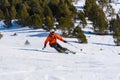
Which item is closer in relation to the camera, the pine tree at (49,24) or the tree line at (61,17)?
the tree line at (61,17)

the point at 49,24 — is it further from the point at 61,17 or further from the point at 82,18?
the point at 82,18

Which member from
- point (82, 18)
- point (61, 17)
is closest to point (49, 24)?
point (61, 17)

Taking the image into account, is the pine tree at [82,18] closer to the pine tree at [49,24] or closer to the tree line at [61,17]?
the tree line at [61,17]

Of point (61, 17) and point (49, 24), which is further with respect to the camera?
point (61, 17)

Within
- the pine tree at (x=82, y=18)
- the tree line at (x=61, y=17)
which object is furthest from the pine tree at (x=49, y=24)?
the pine tree at (x=82, y=18)

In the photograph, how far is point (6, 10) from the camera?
47031mm

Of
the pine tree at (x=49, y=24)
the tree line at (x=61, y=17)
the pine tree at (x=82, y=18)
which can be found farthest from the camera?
the pine tree at (x=82, y=18)

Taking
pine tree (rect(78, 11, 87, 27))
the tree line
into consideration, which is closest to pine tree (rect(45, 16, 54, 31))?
the tree line

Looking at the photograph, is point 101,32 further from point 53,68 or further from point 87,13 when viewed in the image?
point 53,68

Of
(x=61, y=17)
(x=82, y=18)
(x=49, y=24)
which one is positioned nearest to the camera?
(x=49, y=24)

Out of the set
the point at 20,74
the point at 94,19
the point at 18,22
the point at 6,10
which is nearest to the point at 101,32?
the point at 94,19

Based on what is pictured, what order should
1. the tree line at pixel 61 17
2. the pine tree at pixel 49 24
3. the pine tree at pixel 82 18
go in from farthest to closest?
the pine tree at pixel 82 18 → the pine tree at pixel 49 24 → the tree line at pixel 61 17

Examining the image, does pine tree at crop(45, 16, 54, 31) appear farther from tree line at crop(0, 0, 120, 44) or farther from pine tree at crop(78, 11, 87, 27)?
pine tree at crop(78, 11, 87, 27)

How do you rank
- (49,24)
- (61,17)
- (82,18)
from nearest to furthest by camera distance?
(49,24) < (61,17) < (82,18)
